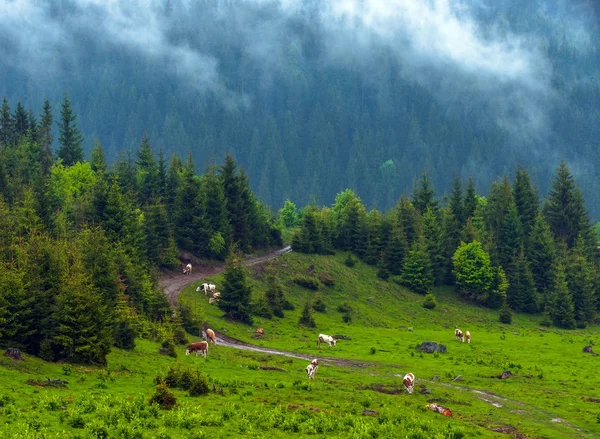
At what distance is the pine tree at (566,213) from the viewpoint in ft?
589

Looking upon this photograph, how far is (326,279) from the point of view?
437 feet

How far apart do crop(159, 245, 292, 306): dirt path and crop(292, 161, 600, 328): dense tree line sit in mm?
13529

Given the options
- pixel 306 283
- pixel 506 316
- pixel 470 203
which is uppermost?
pixel 470 203

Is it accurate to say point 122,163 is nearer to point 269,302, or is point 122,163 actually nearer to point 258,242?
point 258,242

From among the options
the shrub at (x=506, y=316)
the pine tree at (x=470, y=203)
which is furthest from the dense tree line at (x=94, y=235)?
the pine tree at (x=470, y=203)

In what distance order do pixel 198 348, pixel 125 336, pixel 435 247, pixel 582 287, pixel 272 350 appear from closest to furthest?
pixel 125 336 → pixel 198 348 → pixel 272 350 → pixel 582 287 → pixel 435 247

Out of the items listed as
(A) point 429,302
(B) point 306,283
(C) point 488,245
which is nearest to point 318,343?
(B) point 306,283

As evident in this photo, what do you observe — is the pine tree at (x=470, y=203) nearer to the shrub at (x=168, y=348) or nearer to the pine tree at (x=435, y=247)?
the pine tree at (x=435, y=247)

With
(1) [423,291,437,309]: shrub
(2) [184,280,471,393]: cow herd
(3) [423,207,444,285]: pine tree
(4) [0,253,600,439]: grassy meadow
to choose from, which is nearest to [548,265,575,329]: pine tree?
(1) [423,291,437,309]: shrub

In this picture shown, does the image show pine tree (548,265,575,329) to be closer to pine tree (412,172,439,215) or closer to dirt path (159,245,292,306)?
pine tree (412,172,439,215)

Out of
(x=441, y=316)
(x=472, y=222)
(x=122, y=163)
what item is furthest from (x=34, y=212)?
(x=472, y=222)

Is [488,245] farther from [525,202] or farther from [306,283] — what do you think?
[306,283]

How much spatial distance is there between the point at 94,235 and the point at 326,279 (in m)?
65.8

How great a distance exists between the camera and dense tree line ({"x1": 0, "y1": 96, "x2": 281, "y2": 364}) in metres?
56.0
